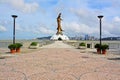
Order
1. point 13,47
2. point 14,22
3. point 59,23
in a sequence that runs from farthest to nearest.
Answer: point 59,23, point 14,22, point 13,47

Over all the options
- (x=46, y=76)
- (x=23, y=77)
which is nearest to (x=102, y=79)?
(x=46, y=76)

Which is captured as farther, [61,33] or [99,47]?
[61,33]

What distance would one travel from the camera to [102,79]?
945 cm

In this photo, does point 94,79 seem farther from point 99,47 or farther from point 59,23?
point 59,23

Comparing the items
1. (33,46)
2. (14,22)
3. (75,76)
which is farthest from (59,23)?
(75,76)

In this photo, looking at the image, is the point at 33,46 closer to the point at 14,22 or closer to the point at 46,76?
the point at 14,22

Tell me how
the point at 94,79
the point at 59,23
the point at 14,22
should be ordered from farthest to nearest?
the point at 59,23, the point at 14,22, the point at 94,79

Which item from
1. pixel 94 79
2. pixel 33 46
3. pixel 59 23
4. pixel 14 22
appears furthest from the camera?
pixel 59 23

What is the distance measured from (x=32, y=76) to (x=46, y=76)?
588 mm

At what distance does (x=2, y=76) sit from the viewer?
9.85 meters

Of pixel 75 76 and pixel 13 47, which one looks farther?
pixel 13 47

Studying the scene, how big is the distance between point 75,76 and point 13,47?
49.9 feet

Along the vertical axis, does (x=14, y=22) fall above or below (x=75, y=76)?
above

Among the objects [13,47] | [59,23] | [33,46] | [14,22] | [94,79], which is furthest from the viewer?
[59,23]
